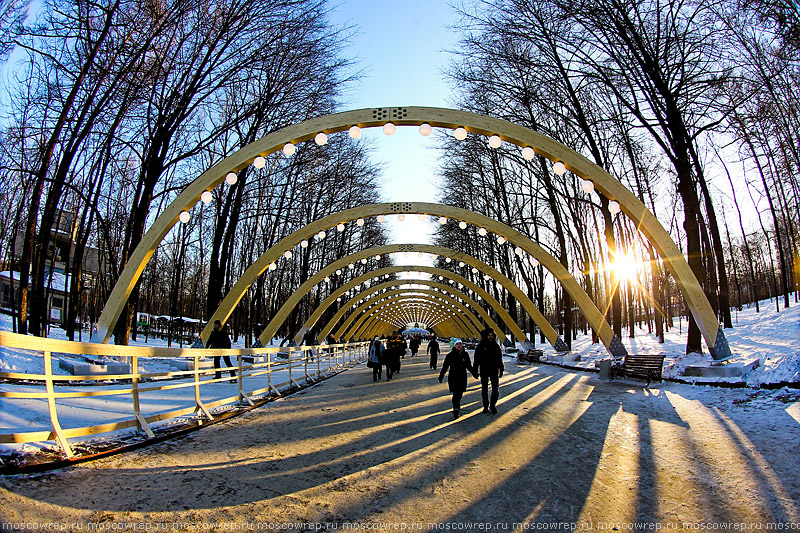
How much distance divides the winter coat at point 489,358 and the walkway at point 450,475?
0.99 meters

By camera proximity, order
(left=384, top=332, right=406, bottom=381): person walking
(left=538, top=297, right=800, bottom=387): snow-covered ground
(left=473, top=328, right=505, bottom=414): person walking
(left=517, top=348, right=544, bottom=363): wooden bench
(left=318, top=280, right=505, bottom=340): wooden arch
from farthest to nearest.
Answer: (left=318, top=280, right=505, bottom=340): wooden arch, (left=517, top=348, right=544, bottom=363): wooden bench, (left=384, top=332, right=406, bottom=381): person walking, (left=538, top=297, right=800, bottom=387): snow-covered ground, (left=473, top=328, right=505, bottom=414): person walking

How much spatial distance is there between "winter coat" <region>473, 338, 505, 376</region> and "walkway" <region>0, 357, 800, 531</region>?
99cm

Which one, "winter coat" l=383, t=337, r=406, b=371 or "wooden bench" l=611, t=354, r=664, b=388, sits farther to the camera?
"winter coat" l=383, t=337, r=406, b=371

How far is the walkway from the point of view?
3.29 m

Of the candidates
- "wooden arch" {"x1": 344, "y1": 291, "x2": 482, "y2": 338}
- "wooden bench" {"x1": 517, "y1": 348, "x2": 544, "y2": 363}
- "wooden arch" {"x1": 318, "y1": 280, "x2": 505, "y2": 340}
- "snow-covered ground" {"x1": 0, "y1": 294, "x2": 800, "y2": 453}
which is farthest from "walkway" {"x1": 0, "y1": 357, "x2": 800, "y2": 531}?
"wooden arch" {"x1": 344, "y1": 291, "x2": 482, "y2": 338}

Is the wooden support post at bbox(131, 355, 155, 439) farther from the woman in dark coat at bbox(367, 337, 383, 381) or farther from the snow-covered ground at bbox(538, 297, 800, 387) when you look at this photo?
the snow-covered ground at bbox(538, 297, 800, 387)

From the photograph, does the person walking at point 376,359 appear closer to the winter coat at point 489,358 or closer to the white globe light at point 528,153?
the winter coat at point 489,358

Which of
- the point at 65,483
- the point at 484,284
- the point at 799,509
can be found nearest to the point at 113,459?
the point at 65,483

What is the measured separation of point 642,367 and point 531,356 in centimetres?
1044

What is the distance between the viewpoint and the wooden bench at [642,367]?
439 inches

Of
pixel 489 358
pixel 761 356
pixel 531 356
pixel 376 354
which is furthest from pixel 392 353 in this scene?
pixel 761 356

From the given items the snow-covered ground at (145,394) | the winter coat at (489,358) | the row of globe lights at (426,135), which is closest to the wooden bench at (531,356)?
the snow-covered ground at (145,394)

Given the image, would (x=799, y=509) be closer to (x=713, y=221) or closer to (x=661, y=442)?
Result: (x=661, y=442)

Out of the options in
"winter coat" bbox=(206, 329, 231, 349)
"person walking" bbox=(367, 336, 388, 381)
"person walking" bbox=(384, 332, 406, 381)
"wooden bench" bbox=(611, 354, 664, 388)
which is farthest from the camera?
"person walking" bbox=(384, 332, 406, 381)
